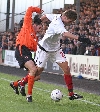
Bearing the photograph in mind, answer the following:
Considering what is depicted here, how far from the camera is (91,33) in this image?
71.6 feet

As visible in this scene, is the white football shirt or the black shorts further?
the black shorts

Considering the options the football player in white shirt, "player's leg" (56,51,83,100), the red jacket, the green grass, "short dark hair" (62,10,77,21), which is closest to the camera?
the green grass

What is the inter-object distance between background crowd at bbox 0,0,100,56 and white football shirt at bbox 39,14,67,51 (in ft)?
23.9

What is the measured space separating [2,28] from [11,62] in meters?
10.1

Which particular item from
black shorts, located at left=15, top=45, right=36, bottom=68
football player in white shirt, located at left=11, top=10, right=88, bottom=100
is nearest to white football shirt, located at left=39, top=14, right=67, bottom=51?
football player in white shirt, located at left=11, top=10, right=88, bottom=100

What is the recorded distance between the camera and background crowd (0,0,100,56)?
20.1 metres

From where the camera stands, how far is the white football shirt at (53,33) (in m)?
9.41

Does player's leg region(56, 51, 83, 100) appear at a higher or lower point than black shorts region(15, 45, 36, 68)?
lower

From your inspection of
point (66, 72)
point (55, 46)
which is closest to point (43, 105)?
point (66, 72)

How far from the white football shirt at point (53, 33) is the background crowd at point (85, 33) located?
729 cm

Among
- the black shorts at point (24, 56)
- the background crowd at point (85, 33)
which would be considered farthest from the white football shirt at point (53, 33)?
the background crowd at point (85, 33)

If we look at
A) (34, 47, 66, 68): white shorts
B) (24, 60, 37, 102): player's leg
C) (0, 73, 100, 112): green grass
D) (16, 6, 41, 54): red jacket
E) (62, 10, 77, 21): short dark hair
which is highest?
(62, 10, 77, 21): short dark hair

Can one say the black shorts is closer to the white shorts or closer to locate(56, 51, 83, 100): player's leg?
the white shorts

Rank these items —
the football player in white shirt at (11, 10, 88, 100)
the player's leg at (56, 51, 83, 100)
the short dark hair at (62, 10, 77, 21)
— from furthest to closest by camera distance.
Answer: the player's leg at (56, 51, 83, 100)
the football player in white shirt at (11, 10, 88, 100)
the short dark hair at (62, 10, 77, 21)
